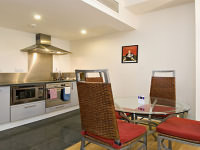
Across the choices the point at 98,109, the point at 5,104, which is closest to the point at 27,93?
the point at 5,104

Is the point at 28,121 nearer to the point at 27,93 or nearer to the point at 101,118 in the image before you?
the point at 27,93

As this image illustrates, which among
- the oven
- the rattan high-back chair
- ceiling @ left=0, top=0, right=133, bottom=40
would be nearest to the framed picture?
ceiling @ left=0, top=0, right=133, bottom=40

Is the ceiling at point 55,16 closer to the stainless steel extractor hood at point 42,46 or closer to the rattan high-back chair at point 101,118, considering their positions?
the stainless steel extractor hood at point 42,46

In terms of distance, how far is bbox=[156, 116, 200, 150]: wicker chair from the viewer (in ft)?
4.70

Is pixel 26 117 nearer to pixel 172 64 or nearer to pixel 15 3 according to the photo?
pixel 15 3

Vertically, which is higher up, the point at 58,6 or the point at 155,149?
the point at 58,6

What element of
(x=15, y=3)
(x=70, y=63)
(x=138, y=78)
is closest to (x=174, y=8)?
(x=138, y=78)

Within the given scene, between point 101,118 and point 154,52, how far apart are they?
2.62m

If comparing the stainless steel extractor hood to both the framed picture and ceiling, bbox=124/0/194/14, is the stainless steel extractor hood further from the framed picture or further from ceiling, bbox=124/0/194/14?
ceiling, bbox=124/0/194/14

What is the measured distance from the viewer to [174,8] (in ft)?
10.3

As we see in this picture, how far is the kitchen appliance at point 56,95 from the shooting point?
12.1 ft

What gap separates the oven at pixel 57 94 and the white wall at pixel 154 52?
1165 millimetres

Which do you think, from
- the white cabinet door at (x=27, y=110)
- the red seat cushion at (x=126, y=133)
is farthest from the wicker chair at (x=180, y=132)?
the white cabinet door at (x=27, y=110)

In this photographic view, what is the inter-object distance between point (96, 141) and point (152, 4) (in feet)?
9.23
